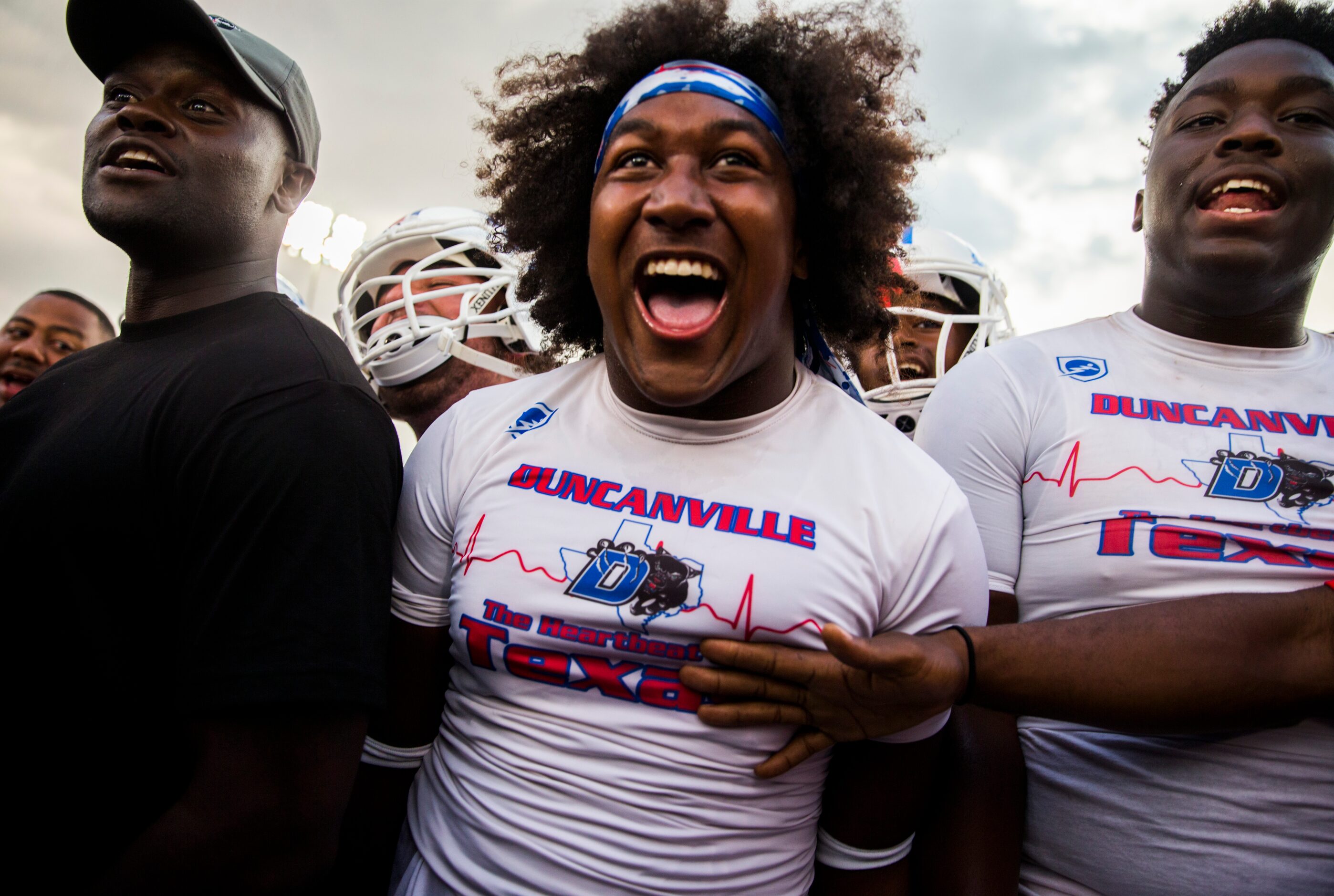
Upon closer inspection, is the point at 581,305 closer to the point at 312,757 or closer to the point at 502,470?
the point at 502,470

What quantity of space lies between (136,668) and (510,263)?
254 centimetres

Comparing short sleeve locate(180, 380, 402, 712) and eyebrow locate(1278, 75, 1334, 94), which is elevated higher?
eyebrow locate(1278, 75, 1334, 94)

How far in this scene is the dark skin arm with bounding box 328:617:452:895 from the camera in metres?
2.00

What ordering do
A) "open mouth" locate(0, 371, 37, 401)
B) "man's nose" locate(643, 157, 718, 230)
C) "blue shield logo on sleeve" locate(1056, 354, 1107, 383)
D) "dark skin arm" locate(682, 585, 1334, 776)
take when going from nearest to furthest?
1. "dark skin arm" locate(682, 585, 1334, 776)
2. "man's nose" locate(643, 157, 718, 230)
3. "blue shield logo on sleeve" locate(1056, 354, 1107, 383)
4. "open mouth" locate(0, 371, 37, 401)

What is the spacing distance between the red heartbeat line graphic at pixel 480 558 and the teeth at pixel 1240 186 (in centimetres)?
221

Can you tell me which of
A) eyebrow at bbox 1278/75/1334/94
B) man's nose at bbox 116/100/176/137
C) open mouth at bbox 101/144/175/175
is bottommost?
open mouth at bbox 101/144/175/175

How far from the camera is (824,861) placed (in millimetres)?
1902

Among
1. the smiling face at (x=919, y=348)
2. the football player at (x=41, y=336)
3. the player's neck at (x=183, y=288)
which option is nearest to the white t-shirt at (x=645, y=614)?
the player's neck at (x=183, y=288)

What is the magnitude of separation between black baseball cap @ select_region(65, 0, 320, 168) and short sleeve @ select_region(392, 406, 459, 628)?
1121 millimetres

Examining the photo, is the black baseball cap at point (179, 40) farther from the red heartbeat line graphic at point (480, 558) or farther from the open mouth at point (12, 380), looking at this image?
the open mouth at point (12, 380)

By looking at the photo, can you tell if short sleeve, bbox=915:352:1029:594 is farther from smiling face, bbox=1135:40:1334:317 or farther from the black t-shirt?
the black t-shirt

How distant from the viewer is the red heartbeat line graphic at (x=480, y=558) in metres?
1.81

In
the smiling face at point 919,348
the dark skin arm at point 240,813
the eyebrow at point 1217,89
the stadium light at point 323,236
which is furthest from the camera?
the stadium light at point 323,236

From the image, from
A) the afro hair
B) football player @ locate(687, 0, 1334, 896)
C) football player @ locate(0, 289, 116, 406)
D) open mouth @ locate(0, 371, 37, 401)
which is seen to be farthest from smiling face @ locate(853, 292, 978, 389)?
open mouth @ locate(0, 371, 37, 401)
